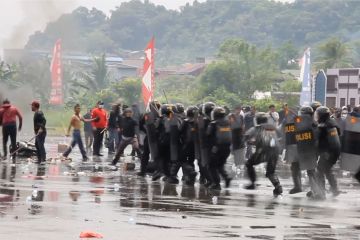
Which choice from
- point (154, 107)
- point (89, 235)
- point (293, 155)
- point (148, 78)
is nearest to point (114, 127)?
point (148, 78)

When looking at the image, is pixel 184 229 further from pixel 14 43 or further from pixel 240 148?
pixel 14 43

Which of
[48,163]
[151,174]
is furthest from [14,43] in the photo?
[151,174]

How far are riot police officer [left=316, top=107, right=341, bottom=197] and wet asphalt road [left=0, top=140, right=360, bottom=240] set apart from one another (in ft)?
1.51

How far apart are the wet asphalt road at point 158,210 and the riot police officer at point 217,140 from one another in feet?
1.22

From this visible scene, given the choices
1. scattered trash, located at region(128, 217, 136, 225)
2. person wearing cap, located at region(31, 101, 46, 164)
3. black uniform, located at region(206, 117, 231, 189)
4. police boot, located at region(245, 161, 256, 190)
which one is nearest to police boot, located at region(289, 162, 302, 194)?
police boot, located at region(245, 161, 256, 190)

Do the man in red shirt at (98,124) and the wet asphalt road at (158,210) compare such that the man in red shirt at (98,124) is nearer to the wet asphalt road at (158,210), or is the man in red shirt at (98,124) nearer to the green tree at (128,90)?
the wet asphalt road at (158,210)

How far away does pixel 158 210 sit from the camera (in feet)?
50.4

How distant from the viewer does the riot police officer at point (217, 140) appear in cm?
1995

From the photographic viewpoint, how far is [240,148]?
20734mm

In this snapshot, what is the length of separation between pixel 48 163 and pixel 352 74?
50128 mm

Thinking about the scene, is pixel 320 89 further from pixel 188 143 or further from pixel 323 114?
pixel 323 114

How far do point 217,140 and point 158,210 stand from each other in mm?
4775

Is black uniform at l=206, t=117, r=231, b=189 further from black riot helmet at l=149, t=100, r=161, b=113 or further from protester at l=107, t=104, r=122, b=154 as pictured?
protester at l=107, t=104, r=122, b=154

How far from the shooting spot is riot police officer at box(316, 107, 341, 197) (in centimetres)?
1870
